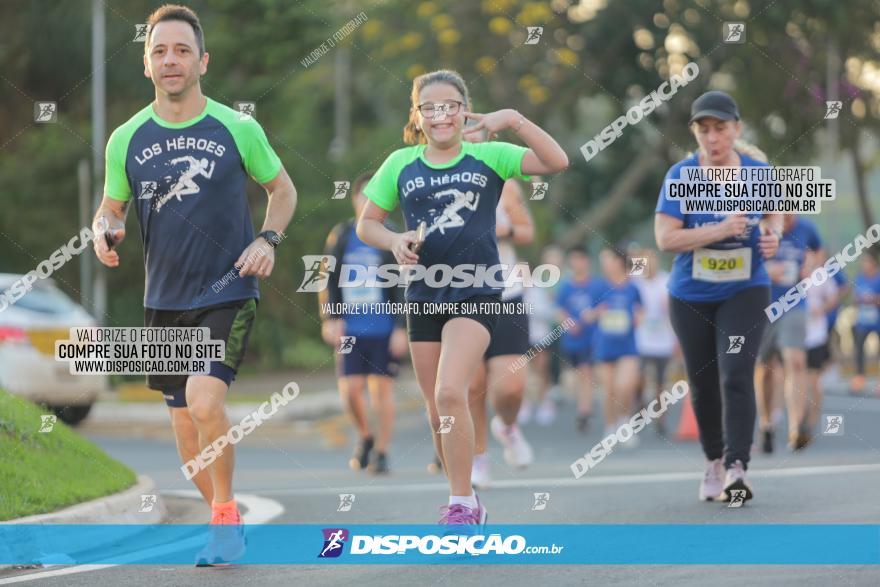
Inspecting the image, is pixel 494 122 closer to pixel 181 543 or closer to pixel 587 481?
pixel 181 543

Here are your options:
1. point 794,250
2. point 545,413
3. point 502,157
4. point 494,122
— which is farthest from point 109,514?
point 545,413

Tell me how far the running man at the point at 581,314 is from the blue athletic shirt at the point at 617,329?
3.86 feet

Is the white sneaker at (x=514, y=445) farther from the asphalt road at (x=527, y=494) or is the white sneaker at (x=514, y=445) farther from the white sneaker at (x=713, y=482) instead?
the white sneaker at (x=713, y=482)

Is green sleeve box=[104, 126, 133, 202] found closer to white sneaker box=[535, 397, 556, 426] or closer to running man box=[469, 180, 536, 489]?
running man box=[469, 180, 536, 489]

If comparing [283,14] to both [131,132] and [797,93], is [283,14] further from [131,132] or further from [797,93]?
[131,132]

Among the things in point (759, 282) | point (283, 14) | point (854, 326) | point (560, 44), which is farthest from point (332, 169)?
point (759, 282)

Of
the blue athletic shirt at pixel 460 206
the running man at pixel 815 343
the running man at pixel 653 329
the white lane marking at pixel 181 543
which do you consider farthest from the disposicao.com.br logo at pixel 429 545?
the running man at pixel 653 329

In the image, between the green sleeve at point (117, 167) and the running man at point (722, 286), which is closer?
the green sleeve at point (117, 167)

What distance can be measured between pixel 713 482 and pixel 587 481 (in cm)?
→ 184

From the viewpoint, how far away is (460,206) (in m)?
7.53

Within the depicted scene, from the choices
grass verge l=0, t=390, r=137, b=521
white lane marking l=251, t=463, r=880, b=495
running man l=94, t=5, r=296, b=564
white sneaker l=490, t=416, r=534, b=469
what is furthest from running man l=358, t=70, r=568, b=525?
white sneaker l=490, t=416, r=534, b=469

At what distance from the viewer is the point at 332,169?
2638cm

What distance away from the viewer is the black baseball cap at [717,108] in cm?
864

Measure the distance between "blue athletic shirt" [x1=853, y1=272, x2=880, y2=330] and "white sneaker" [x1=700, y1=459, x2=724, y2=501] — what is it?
1495cm
